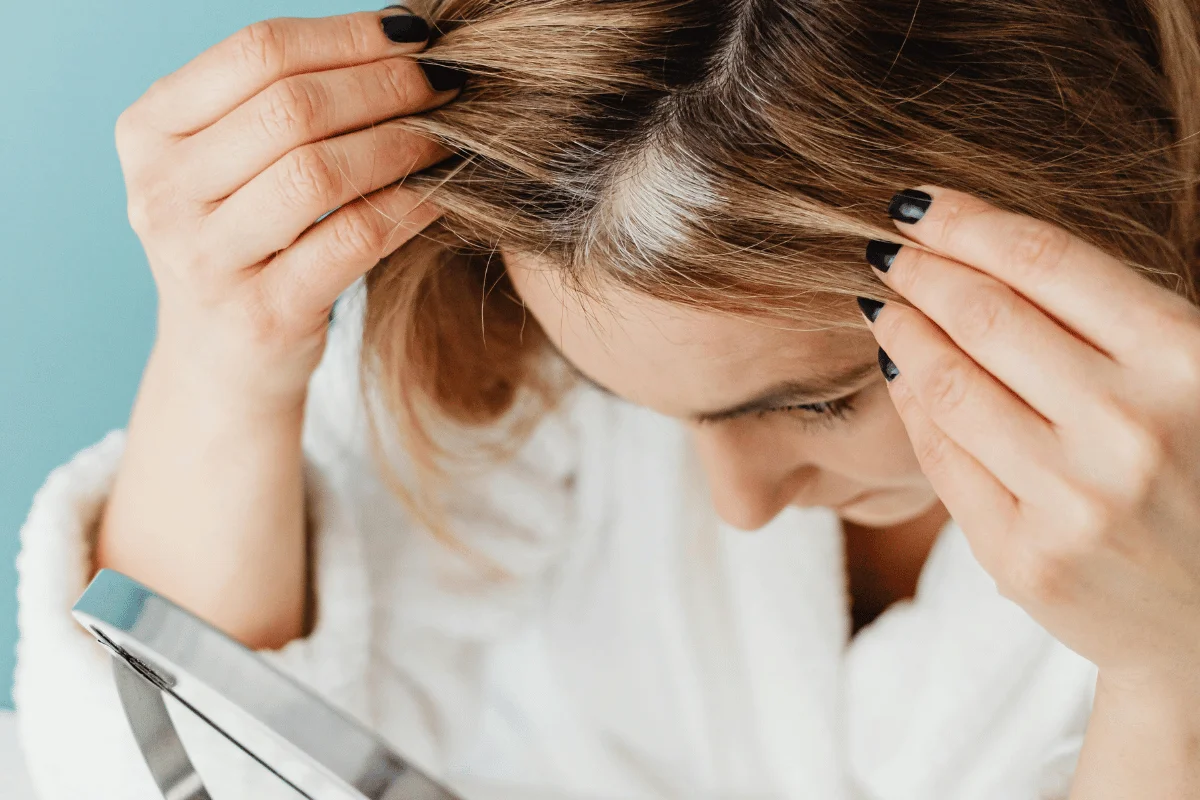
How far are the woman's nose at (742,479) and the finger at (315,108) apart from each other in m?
0.27

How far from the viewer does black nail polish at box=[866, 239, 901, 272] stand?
1.48ft

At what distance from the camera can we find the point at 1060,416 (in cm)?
38

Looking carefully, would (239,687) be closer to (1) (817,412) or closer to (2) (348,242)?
(2) (348,242)

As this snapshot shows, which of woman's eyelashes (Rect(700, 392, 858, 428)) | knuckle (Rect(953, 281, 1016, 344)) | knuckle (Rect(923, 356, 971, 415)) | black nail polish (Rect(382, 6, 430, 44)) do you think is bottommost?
woman's eyelashes (Rect(700, 392, 858, 428))

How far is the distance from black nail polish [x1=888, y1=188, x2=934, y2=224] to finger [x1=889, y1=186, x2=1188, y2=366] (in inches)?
0.6

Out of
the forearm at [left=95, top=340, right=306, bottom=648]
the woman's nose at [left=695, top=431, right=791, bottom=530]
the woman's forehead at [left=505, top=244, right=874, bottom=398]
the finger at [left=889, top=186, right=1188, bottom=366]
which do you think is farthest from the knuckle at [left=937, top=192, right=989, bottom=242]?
the forearm at [left=95, top=340, right=306, bottom=648]

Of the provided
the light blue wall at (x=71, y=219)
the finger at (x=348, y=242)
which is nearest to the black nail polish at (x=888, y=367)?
the finger at (x=348, y=242)

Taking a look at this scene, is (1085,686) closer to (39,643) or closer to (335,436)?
(335,436)

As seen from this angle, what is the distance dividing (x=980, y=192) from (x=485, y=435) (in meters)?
0.61

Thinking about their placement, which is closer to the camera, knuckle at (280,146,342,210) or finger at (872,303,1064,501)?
finger at (872,303,1064,501)

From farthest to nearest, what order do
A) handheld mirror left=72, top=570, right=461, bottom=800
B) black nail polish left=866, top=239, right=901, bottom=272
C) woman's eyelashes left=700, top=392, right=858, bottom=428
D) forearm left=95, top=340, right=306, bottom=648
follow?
forearm left=95, top=340, right=306, bottom=648 → woman's eyelashes left=700, top=392, right=858, bottom=428 → black nail polish left=866, top=239, right=901, bottom=272 → handheld mirror left=72, top=570, right=461, bottom=800

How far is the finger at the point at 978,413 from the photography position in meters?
0.39

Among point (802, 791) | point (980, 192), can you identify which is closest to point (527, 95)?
point (980, 192)

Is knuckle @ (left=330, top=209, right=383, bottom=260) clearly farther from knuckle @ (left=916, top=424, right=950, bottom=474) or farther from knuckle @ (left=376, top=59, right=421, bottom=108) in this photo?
knuckle @ (left=916, top=424, right=950, bottom=474)
